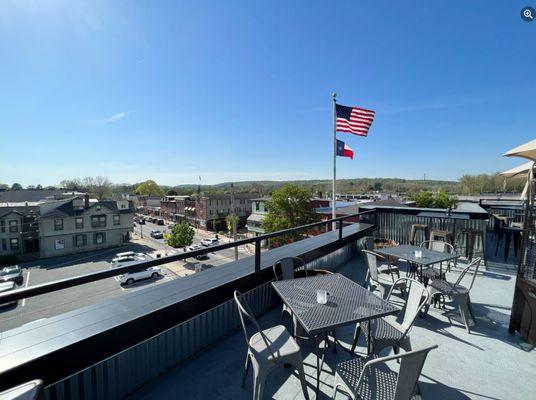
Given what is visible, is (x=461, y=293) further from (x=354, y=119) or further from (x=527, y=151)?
(x=354, y=119)

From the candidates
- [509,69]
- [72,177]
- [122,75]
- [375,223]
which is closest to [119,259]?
[122,75]

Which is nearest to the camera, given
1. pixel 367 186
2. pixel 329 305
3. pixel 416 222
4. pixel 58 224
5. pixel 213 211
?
pixel 329 305

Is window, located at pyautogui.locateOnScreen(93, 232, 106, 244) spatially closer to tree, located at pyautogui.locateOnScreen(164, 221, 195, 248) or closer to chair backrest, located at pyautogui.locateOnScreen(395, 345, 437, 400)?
tree, located at pyautogui.locateOnScreen(164, 221, 195, 248)

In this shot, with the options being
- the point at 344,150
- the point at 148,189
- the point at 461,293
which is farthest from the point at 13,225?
the point at 148,189

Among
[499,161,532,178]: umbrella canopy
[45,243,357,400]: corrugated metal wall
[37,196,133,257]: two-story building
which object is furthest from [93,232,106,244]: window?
[499,161,532,178]: umbrella canopy

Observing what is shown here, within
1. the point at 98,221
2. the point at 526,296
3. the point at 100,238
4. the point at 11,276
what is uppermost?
the point at 526,296

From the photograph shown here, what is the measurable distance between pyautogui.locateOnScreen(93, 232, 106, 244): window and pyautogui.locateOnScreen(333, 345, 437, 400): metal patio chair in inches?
1251

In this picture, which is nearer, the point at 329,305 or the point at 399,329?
the point at 329,305

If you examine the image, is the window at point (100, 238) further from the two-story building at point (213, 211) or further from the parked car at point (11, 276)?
the two-story building at point (213, 211)

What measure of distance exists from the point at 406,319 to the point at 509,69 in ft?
41.9

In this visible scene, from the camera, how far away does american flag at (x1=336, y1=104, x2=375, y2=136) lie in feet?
25.1

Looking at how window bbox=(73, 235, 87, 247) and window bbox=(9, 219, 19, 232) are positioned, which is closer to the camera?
window bbox=(9, 219, 19, 232)

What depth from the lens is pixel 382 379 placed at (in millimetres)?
1523

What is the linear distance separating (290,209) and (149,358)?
22633mm
